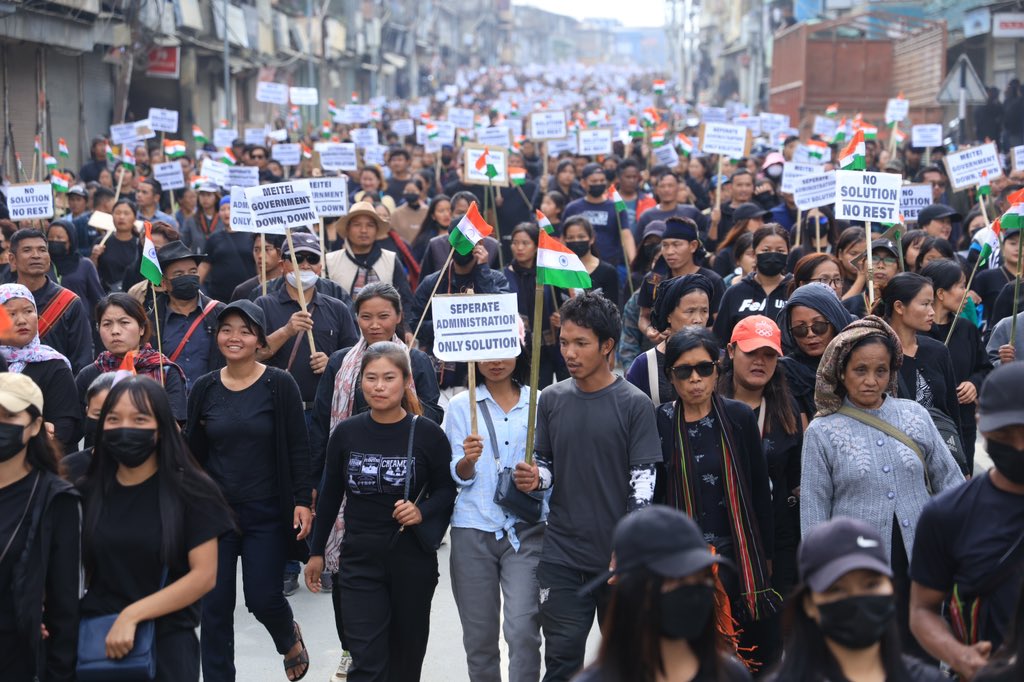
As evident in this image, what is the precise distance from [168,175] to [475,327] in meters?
11.1

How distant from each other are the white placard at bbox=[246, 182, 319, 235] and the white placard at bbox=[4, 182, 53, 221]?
4404 millimetres

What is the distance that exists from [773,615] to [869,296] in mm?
3182

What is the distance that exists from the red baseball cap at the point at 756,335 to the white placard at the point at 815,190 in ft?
16.4

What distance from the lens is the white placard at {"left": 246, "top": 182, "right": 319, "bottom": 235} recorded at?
→ 8.59 meters

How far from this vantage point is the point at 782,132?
2594cm

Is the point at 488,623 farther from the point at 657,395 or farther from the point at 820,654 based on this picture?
the point at 820,654

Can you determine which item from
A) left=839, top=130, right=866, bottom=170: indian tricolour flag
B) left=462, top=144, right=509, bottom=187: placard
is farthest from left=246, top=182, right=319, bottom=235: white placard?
left=462, top=144, right=509, bottom=187: placard

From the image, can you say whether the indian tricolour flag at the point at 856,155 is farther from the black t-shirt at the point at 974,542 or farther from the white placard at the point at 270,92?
the white placard at the point at 270,92

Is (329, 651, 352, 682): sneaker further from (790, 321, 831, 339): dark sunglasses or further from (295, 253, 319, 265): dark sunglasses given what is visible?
(295, 253, 319, 265): dark sunglasses

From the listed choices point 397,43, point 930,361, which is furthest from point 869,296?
point 397,43

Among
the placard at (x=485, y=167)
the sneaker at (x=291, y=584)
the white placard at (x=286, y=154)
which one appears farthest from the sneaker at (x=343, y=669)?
the white placard at (x=286, y=154)

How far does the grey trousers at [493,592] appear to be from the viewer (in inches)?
215

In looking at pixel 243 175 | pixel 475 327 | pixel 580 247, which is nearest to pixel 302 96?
pixel 243 175

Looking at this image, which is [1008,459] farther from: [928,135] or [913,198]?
[928,135]
